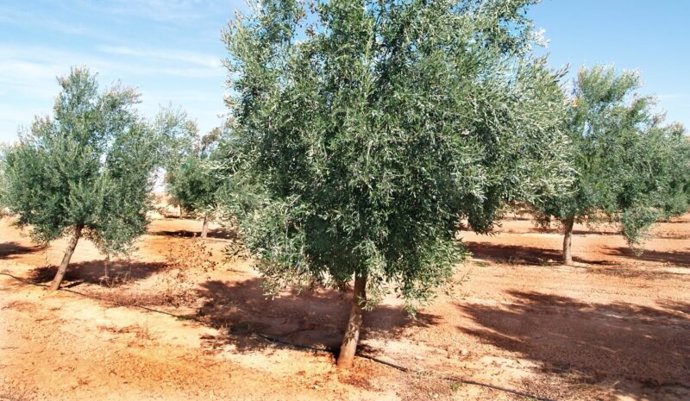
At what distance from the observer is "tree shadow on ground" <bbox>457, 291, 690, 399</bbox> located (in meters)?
13.6

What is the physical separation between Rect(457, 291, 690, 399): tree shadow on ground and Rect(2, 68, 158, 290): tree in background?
50.3 feet

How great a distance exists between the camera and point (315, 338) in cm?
1634

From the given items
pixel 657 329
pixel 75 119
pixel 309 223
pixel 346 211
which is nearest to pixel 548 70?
pixel 346 211

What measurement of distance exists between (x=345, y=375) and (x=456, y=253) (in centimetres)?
468

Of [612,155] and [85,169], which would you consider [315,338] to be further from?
[612,155]

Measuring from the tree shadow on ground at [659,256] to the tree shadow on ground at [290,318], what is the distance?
24.9 meters

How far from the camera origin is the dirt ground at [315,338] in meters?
12.3

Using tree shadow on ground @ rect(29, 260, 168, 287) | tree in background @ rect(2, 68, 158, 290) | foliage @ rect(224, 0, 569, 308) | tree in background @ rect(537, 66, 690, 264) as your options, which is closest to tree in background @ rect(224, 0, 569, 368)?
foliage @ rect(224, 0, 569, 308)

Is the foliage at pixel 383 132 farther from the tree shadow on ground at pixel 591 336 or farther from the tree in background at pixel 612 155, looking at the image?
the tree in background at pixel 612 155

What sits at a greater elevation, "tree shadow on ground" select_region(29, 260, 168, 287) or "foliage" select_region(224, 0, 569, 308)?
"foliage" select_region(224, 0, 569, 308)

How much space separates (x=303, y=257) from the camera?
38.6ft

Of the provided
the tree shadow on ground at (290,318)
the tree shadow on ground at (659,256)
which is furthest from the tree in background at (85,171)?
the tree shadow on ground at (659,256)

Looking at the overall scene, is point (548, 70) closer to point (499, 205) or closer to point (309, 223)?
point (499, 205)

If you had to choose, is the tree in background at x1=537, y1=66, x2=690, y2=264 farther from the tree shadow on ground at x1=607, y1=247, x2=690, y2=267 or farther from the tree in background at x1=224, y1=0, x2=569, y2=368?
the tree in background at x1=224, y1=0, x2=569, y2=368
